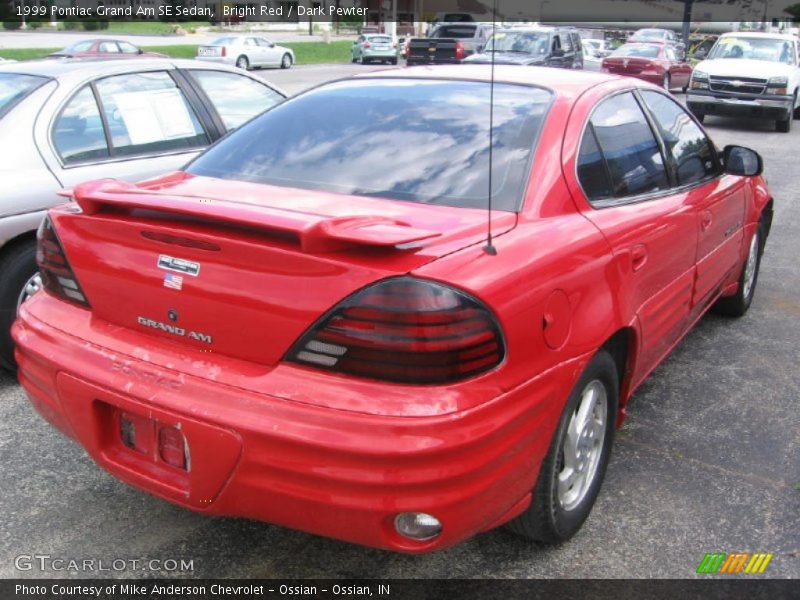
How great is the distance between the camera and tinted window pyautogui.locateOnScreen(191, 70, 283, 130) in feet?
17.3

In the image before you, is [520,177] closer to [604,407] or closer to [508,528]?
[604,407]

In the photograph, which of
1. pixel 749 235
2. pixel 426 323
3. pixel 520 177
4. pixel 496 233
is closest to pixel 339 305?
pixel 426 323

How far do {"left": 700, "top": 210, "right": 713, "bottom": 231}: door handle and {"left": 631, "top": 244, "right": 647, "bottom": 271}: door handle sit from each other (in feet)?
2.69

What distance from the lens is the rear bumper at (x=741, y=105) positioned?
1576cm

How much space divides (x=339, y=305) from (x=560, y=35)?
64.5 feet

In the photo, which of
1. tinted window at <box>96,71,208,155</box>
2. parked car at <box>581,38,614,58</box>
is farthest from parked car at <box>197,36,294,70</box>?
tinted window at <box>96,71,208,155</box>

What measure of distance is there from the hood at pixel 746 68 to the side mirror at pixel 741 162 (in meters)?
13.0

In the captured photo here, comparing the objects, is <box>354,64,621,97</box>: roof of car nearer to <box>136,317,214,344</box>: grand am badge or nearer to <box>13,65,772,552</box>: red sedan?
<box>13,65,772,552</box>: red sedan

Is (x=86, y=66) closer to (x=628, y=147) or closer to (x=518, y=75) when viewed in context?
(x=518, y=75)

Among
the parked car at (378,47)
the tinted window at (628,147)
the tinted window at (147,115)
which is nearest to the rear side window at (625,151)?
the tinted window at (628,147)

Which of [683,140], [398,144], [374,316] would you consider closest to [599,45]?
[683,140]

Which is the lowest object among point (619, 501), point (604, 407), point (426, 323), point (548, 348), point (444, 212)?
point (619, 501)

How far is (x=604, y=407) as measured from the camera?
3029mm

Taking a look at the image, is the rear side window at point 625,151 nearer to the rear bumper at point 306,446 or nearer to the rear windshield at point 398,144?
the rear windshield at point 398,144
